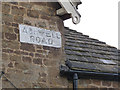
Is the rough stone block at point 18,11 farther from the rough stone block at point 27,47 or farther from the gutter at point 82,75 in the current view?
the gutter at point 82,75

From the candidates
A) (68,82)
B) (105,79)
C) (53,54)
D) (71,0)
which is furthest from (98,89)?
(71,0)

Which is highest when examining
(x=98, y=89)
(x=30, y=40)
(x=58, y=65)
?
(x=30, y=40)

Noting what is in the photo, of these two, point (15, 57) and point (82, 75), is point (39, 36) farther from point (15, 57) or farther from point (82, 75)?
point (82, 75)

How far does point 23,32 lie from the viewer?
881 centimetres

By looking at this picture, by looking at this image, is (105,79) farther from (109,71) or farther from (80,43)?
(80,43)

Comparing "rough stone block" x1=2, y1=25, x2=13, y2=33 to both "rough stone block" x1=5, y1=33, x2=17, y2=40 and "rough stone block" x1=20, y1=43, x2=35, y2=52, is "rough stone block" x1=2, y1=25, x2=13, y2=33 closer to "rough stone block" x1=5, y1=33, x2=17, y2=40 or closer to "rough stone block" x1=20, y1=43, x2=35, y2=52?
"rough stone block" x1=5, y1=33, x2=17, y2=40

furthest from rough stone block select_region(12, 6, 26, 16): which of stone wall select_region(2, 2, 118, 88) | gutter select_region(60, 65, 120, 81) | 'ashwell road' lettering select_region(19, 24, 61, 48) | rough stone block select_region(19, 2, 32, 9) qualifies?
gutter select_region(60, 65, 120, 81)

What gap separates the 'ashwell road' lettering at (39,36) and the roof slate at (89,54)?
63cm

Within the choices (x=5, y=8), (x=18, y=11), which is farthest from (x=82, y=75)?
(x=5, y=8)

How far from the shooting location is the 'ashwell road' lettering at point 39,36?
8.81m

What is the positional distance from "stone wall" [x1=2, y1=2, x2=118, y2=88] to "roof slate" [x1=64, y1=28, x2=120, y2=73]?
0.56m

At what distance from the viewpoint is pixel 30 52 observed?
28.9 feet

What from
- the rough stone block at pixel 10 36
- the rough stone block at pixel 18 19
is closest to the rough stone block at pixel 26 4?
the rough stone block at pixel 18 19

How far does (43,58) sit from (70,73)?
0.80 m
